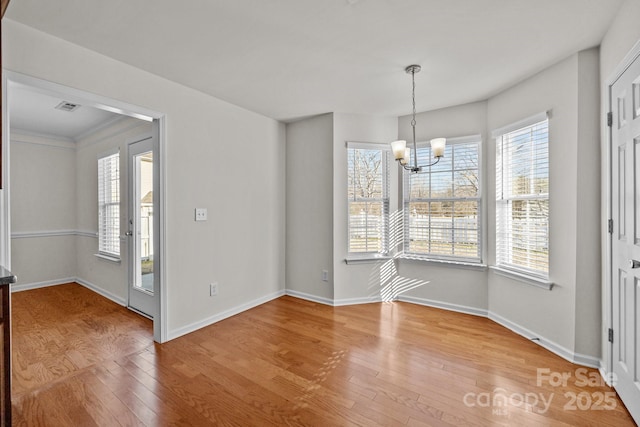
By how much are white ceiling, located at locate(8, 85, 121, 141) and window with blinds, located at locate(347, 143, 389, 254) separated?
127 inches

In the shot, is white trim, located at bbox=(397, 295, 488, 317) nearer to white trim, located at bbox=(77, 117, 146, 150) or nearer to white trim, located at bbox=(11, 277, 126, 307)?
white trim, located at bbox=(11, 277, 126, 307)

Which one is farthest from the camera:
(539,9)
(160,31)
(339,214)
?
(339,214)

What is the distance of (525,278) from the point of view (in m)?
2.89

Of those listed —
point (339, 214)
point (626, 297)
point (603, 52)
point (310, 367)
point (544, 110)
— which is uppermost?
point (603, 52)

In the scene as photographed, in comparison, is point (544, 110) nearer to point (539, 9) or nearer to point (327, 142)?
point (539, 9)

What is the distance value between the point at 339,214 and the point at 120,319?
2899 mm

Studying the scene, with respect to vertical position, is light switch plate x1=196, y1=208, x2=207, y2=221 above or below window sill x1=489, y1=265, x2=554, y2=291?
above

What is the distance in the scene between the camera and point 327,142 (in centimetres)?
397

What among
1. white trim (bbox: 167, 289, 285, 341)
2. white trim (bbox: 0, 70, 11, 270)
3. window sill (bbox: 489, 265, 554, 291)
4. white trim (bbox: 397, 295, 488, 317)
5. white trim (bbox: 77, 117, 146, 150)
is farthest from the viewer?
white trim (bbox: 77, 117, 146, 150)

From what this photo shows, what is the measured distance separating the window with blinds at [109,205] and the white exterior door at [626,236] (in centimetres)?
513

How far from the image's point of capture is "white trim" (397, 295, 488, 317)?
11.6 ft

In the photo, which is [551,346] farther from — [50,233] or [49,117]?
[50,233]

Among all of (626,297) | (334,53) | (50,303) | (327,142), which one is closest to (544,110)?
(626,297)

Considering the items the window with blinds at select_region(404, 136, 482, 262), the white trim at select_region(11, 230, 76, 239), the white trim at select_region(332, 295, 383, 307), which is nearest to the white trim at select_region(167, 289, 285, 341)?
the white trim at select_region(332, 295, 383, 307)
